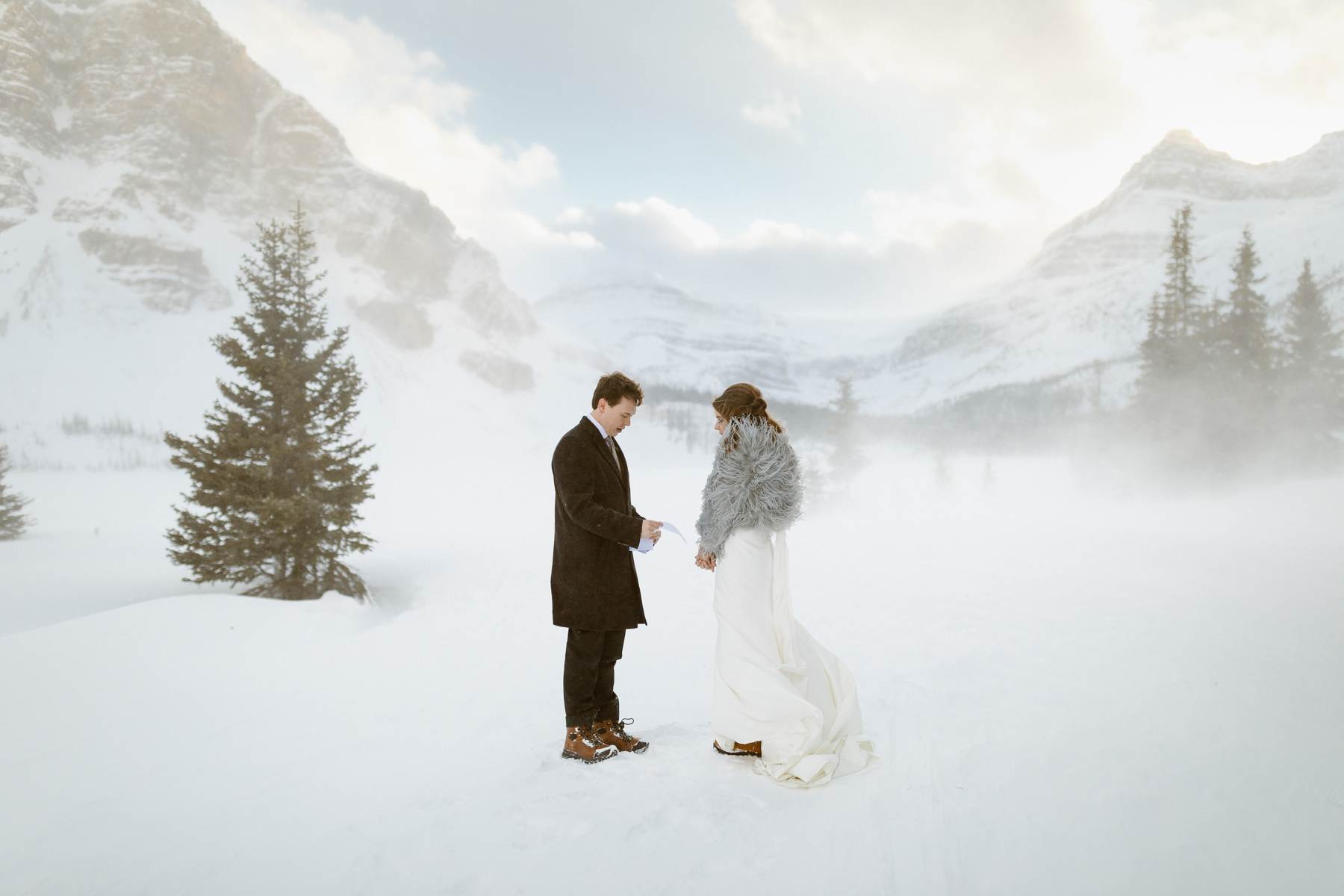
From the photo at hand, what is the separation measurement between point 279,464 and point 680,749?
33.0 ft

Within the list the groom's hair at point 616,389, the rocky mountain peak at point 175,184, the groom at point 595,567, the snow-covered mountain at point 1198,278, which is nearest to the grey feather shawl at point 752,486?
the groom at point 595,567

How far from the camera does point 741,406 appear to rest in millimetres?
4477

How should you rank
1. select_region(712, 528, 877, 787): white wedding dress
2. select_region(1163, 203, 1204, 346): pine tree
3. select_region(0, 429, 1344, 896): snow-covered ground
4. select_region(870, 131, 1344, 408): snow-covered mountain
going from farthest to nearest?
select_region(870, 131, 1344, 408): snow-covered mountain
select_region(1163, 203, 1204, 346): pine tree
select_region(712, 528, 877, 787): white wedding dress
select_region(0, 429, 1344, 896): snow-covered ground

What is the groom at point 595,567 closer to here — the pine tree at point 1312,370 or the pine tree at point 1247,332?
the pine tree at point 1312,370

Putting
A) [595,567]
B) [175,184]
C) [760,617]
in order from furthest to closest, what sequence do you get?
[175,184], [595,567], [760,617]

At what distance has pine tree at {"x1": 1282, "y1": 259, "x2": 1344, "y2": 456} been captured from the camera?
20141 mm

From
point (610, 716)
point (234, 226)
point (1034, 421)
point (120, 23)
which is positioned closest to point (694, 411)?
point (1034, 421)

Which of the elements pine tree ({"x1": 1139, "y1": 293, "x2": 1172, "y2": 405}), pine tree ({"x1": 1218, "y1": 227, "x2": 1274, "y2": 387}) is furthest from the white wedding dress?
pine tree ({"x1": 1139, "y1": 293, "x2": 1172, "y2": 405})

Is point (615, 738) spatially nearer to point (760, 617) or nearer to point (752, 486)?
point (760, 617)

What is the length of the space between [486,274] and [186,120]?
55.6m

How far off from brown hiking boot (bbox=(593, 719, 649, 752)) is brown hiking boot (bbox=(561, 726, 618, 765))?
0.13 feet

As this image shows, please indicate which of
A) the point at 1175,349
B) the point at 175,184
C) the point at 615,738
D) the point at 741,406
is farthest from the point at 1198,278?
the point at 175,184

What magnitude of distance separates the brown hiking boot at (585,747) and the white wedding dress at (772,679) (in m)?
0.80

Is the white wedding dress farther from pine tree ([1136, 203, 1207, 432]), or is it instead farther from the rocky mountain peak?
the rocky mountain peak
